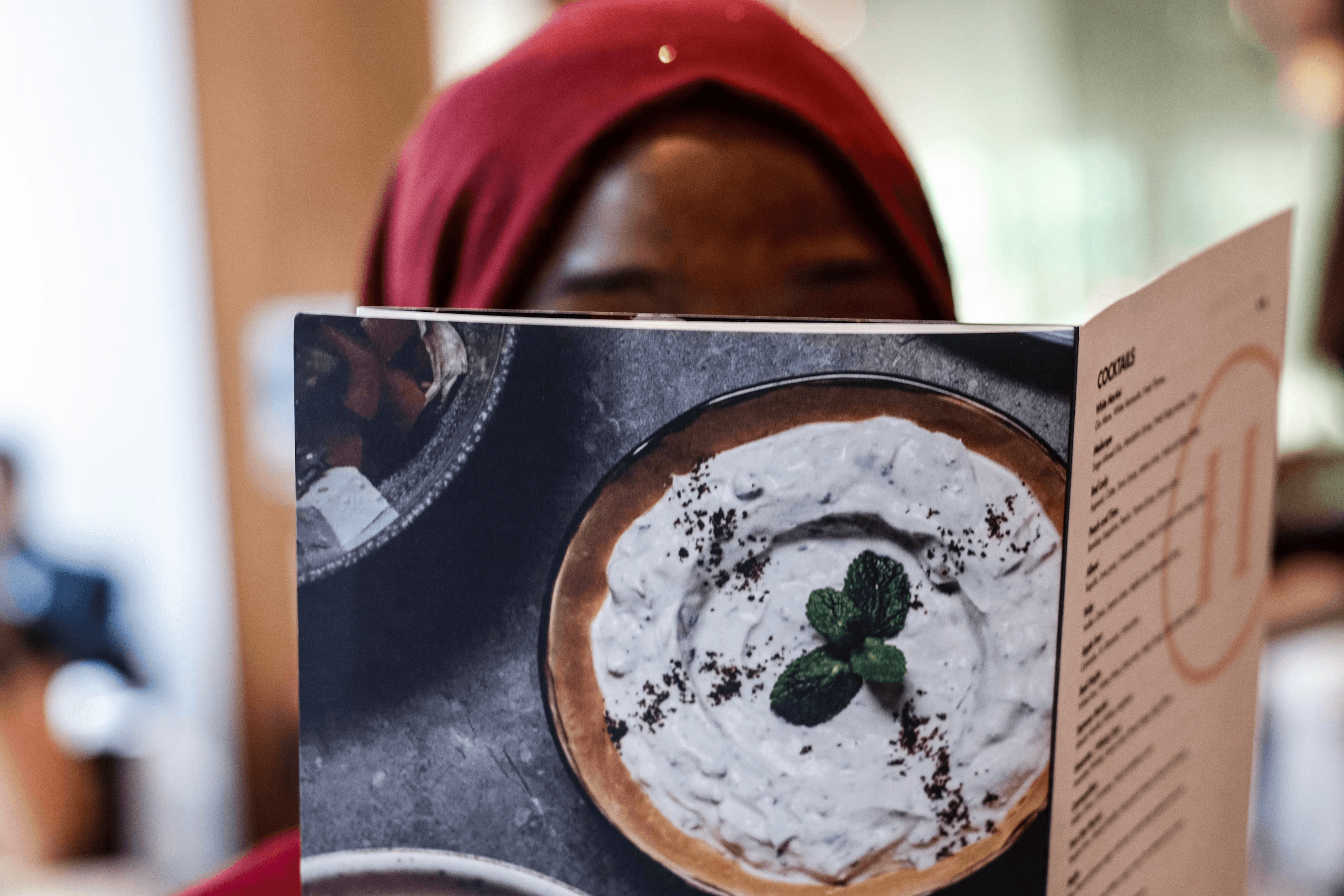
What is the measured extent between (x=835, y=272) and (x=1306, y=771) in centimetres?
163

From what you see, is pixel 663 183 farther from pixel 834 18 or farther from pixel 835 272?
pixel 834 18

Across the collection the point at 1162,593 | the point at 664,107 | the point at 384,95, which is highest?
the point at 384,95

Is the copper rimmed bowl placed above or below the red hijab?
below

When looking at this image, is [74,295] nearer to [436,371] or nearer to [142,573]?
[142,573]

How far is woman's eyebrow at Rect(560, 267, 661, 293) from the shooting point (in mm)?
486

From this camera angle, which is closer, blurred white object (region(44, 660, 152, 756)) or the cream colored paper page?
the cream colored paper page

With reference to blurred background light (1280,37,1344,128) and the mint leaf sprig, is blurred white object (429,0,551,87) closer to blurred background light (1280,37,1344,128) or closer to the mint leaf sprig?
blurred background light (1280,37,1344,128)

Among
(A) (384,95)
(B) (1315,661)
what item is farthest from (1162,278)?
(A) (384,95)

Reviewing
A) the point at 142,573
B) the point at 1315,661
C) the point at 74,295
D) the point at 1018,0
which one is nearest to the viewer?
the point at 1315,661

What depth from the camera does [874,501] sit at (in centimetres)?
34

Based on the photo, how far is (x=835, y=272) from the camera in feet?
1.70

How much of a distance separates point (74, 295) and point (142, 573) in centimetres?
63

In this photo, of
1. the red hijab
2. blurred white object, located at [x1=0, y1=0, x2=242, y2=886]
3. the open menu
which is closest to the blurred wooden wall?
blurred white object, located at [x1=0, y1=0, x2=242, y2=886]

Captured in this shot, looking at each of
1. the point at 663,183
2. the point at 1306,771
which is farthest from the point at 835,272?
the point at 1306,771
